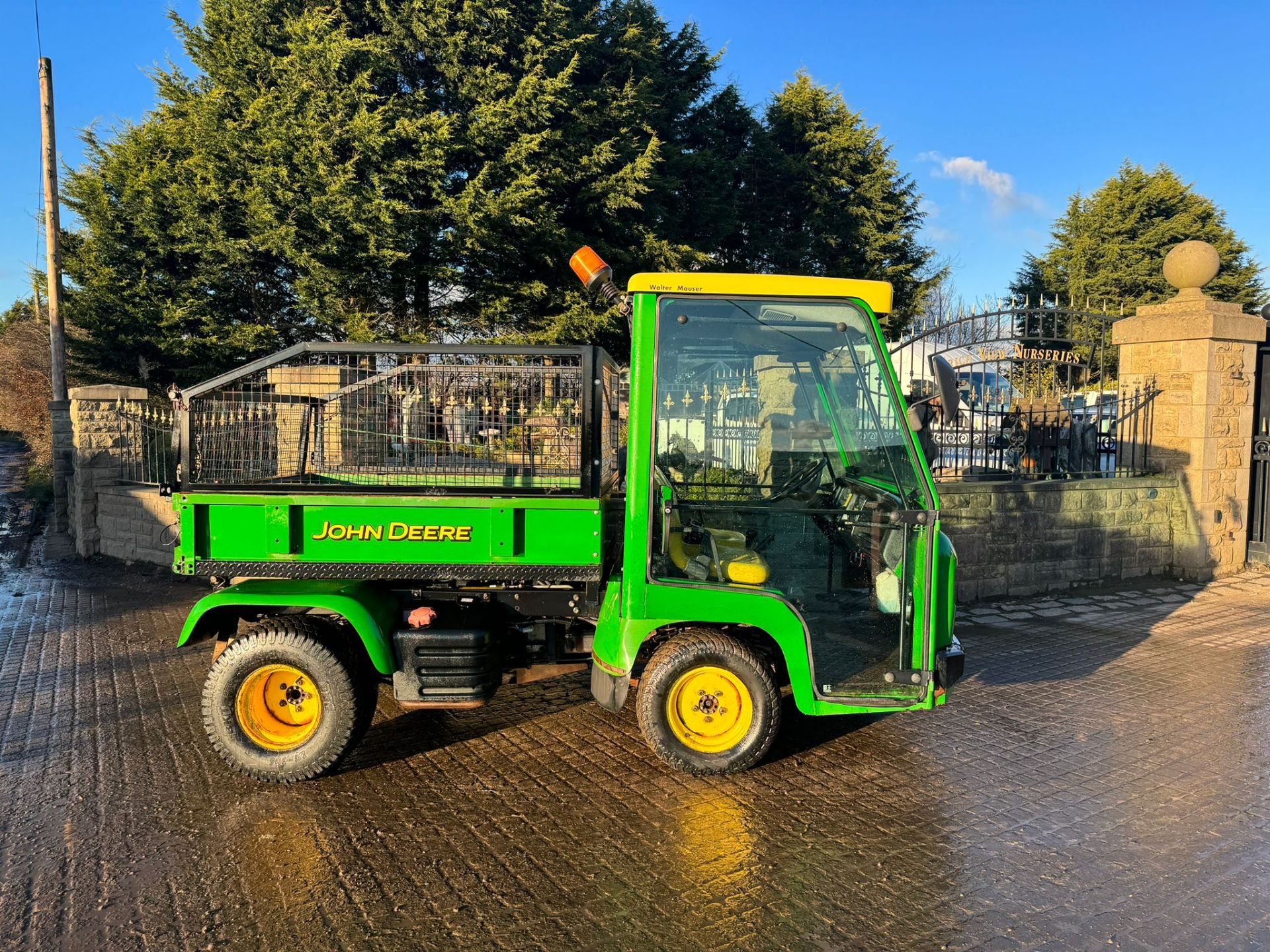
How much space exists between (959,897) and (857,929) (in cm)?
50

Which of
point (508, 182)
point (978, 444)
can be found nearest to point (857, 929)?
point (978, 444)

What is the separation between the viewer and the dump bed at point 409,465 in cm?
418

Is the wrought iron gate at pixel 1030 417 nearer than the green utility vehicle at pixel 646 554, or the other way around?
the green utility vehicle at pixel 646 554

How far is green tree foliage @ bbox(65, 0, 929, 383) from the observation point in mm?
14547

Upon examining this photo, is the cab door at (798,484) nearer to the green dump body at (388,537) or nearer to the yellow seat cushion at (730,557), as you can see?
the yellow seat cushion at (730,557)

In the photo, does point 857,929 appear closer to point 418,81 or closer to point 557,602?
point 557,602

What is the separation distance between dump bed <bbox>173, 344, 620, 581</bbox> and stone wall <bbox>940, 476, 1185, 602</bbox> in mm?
5078

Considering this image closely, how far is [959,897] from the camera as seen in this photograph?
10.6 feet

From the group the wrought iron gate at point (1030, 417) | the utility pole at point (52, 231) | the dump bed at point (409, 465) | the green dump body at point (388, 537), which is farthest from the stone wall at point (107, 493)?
the wrought iron gate at point (1030, 417)

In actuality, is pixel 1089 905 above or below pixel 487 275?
below

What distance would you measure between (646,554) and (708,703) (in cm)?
84

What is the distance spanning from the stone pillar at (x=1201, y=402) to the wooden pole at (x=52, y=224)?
47.0ft

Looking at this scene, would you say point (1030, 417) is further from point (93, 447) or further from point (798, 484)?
point (93, 447)

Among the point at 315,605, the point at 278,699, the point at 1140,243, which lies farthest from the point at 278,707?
the point at 1140,243
